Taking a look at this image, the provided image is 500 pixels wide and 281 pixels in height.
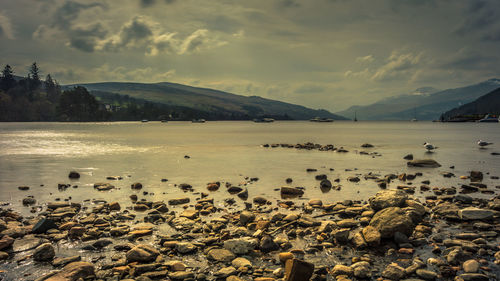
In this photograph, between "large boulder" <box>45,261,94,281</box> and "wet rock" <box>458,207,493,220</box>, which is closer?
"large boulder" <box>45,261,94,281</box>

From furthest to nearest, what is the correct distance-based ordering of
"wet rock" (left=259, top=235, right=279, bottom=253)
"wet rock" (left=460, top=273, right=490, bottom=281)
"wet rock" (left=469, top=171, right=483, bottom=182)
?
"wet rock" (left=469, top=171, right=483, bottom=182), "wet rock" (left=259, top=235, right=279, bottom=253), "wet rock" (left=460, top=273, right=490, bottom=281)

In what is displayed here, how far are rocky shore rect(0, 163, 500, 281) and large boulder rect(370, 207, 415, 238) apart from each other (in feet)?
0.13

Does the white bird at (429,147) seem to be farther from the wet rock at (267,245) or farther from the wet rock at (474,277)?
the wet rock at (267,245)

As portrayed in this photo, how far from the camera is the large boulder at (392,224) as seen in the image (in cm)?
1168

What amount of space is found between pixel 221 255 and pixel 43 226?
834cm

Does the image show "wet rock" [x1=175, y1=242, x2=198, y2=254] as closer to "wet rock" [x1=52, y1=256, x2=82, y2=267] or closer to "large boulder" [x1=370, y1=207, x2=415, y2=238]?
"wet rock" [x1=52, y1=256, x2=82, y2=267]

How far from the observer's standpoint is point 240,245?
10820mm

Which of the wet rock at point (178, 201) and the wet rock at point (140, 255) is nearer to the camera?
the wet rock at point (140, 255)

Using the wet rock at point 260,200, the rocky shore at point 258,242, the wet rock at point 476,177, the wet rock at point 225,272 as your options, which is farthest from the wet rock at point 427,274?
the wet rock at point 476,177

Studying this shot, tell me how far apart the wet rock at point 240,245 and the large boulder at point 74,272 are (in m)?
4.56

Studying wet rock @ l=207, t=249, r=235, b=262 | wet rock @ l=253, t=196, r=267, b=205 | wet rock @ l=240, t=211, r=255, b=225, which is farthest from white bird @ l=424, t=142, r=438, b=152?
wet rock @ l=207, t=249, r=235, b=262

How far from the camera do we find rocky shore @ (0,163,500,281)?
9227mm

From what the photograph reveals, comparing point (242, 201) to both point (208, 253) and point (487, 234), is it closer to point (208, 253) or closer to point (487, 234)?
point (208, 253)

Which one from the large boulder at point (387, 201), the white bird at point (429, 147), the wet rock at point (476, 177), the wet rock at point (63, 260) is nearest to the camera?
the wet rock at point (63, 260)
